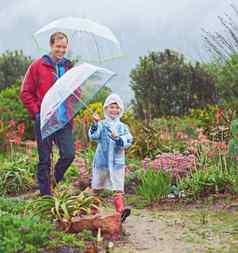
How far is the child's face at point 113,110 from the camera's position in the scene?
21.7 feet

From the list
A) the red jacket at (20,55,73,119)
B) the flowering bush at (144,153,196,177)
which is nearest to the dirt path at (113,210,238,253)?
the flowering bush at (144,153,196,177)

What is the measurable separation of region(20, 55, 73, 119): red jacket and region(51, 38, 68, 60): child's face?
0.29 ft

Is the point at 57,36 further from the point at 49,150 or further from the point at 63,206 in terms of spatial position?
the point at 63,206

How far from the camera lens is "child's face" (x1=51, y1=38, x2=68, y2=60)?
670cm

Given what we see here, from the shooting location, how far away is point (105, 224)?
572cm

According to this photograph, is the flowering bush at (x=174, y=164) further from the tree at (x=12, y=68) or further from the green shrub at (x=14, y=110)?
the tree at (x=12, y=68)

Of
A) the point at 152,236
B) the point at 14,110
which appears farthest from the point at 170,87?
the point at 152,236

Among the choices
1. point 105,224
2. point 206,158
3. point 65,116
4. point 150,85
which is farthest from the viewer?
point 150,85

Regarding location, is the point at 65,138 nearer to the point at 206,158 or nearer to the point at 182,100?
the point at 206,158

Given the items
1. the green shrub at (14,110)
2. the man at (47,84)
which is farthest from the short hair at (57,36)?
the green shrub at (14,110)

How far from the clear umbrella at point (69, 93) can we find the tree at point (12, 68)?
17.4 metres

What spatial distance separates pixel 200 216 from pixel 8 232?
2.36 m

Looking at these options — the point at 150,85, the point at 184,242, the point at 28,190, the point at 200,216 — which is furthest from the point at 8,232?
the point at 150,85

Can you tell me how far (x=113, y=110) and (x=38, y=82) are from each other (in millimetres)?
858
